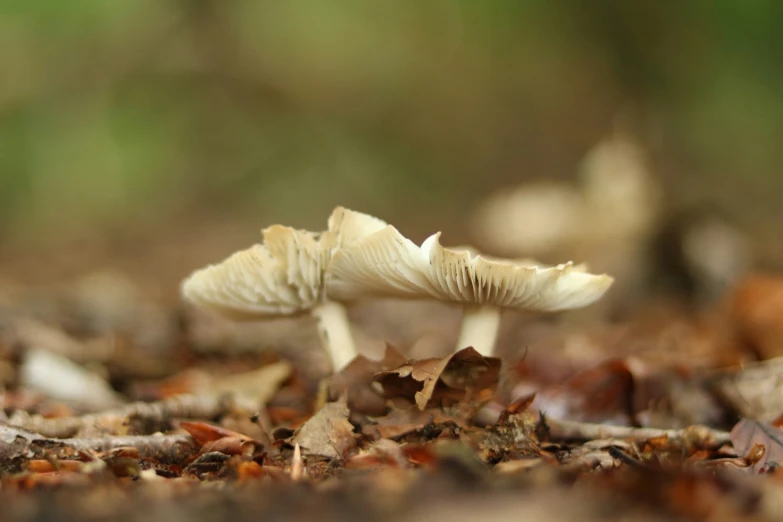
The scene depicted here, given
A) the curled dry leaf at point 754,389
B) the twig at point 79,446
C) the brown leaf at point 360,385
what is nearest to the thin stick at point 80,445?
the twig at point 79,446

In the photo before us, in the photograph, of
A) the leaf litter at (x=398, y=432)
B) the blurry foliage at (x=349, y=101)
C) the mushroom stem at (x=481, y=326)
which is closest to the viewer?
the leaf litter at (x=398, y=432)

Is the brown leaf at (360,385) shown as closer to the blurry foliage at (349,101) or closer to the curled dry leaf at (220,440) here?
the curled dry leaf at (220,440)

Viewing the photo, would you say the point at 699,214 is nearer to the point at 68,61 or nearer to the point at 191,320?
the point at 191,320

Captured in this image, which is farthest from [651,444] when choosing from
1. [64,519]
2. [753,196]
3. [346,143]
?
[346,143]

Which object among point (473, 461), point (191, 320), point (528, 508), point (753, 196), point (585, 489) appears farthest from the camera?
point (753, 196)

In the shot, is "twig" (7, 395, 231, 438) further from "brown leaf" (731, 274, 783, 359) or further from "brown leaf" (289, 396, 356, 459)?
"brown leaf" (731, 274, 783, 359)
